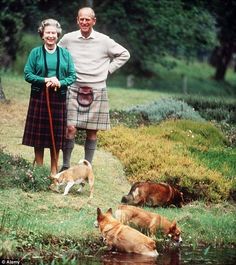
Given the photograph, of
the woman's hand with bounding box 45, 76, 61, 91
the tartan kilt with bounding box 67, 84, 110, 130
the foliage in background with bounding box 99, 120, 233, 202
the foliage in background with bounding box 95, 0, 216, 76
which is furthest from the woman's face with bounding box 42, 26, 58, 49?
the foliage in background with bounding box 95, 0, 216, 76

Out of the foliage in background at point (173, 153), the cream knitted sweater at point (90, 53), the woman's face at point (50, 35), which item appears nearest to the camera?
the woman's face at point (50, 35)

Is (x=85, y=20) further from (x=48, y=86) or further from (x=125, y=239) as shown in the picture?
(x=125, y=239)

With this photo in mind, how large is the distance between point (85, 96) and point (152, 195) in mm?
1768

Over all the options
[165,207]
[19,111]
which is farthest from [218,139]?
[165,207]

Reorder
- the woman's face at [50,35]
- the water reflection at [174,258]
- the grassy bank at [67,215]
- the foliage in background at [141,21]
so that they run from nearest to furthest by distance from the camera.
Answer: the water reflection at [174,258] → the grassy bank at [67,215] → the woman's face at [50,35] → the foliage in background at [141,21]

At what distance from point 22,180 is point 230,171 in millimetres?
3876

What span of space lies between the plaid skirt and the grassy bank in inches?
16.8

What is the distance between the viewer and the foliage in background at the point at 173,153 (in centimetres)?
1193

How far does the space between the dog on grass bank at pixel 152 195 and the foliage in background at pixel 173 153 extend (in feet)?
2.85

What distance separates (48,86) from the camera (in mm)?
10531

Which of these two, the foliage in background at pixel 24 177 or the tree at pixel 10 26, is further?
the tree at pixel 10 26

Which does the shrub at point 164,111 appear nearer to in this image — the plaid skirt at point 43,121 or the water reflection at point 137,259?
the plaid skirt at point 43,121

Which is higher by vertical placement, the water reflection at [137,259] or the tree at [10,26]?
the tree at [10,26]

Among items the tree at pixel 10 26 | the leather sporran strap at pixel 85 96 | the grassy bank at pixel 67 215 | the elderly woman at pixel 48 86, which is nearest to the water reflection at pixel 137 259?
the grassy bank at pixel 67 215
